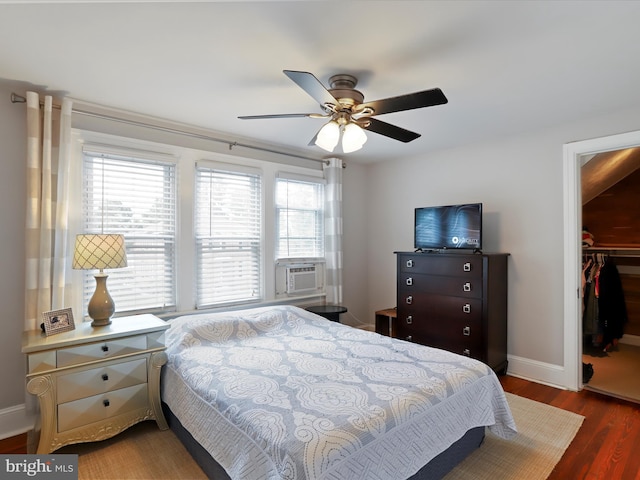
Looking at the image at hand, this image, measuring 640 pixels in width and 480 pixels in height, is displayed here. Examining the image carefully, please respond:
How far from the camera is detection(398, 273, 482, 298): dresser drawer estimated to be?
3.19 metres

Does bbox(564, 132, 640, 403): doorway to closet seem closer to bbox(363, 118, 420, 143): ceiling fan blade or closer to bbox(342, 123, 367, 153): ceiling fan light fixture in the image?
bbox(363, 118, 420, 143): ceiling fan blade

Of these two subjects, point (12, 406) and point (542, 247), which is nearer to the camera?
point (12, 406)

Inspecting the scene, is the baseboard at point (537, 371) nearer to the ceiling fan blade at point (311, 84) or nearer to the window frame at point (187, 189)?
the window frame at point (187, 189)

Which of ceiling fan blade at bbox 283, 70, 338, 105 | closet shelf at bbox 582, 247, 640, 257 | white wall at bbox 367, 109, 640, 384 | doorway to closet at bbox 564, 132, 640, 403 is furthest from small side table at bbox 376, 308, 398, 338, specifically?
ceiling fan blade at bbox 283, 70, 338, 105

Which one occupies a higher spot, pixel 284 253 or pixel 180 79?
pixel 180 79

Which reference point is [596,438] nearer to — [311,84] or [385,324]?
[385,324]

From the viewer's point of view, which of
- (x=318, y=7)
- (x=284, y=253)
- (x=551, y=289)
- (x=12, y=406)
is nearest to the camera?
(x=318, y=7)

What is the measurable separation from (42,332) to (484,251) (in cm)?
386

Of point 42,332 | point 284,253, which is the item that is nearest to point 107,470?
point 42,332

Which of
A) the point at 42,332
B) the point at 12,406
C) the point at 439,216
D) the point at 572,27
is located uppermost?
the point at 572,27

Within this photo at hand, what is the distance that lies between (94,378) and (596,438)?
3.38 meters

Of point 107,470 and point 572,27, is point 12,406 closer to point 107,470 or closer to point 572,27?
point 107,470

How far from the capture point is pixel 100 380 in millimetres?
2201

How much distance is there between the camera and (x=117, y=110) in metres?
2.76
